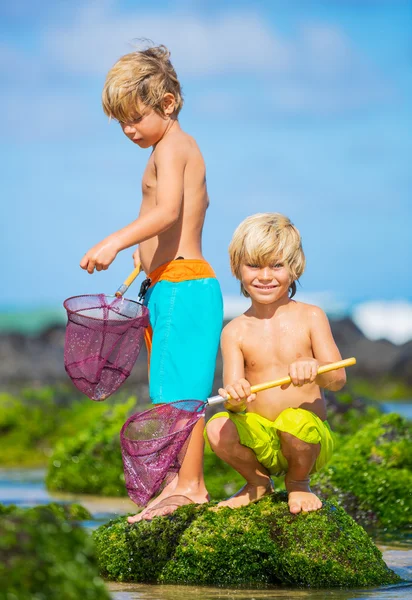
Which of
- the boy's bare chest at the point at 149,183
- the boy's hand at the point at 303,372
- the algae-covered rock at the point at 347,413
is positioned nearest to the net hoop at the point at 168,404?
the boy's hand at the point at 303,372

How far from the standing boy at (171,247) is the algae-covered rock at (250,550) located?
231 millimetres

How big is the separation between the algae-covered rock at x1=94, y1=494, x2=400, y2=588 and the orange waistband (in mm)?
1253

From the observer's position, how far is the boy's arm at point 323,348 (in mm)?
5012

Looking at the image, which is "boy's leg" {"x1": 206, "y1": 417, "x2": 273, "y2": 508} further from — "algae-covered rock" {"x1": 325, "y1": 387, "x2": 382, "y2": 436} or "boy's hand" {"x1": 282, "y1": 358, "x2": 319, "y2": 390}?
"algae-covered rock" {"x1": 325, "y1": 387, "x2": 382, "y2": 436}

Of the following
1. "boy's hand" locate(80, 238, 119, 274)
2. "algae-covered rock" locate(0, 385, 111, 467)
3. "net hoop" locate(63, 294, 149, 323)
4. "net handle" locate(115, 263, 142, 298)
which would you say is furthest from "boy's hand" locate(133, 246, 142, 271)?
"algae-covered rock" locate(0, 385, 111, 467)

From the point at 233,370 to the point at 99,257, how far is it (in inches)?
34.6

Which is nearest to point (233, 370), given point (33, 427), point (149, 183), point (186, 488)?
point (186, 488)

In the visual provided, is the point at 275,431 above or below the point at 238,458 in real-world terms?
above

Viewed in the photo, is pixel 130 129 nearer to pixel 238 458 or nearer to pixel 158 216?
pixel 158 216

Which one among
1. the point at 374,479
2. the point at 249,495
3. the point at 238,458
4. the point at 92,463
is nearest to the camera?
the point at 238,458

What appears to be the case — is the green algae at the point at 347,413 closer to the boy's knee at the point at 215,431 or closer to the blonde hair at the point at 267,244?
the blonde hair at the point at 267,244

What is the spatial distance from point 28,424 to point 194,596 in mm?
8001

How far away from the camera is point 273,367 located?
5.15 meters

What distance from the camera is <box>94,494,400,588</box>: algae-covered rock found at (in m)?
4.90
